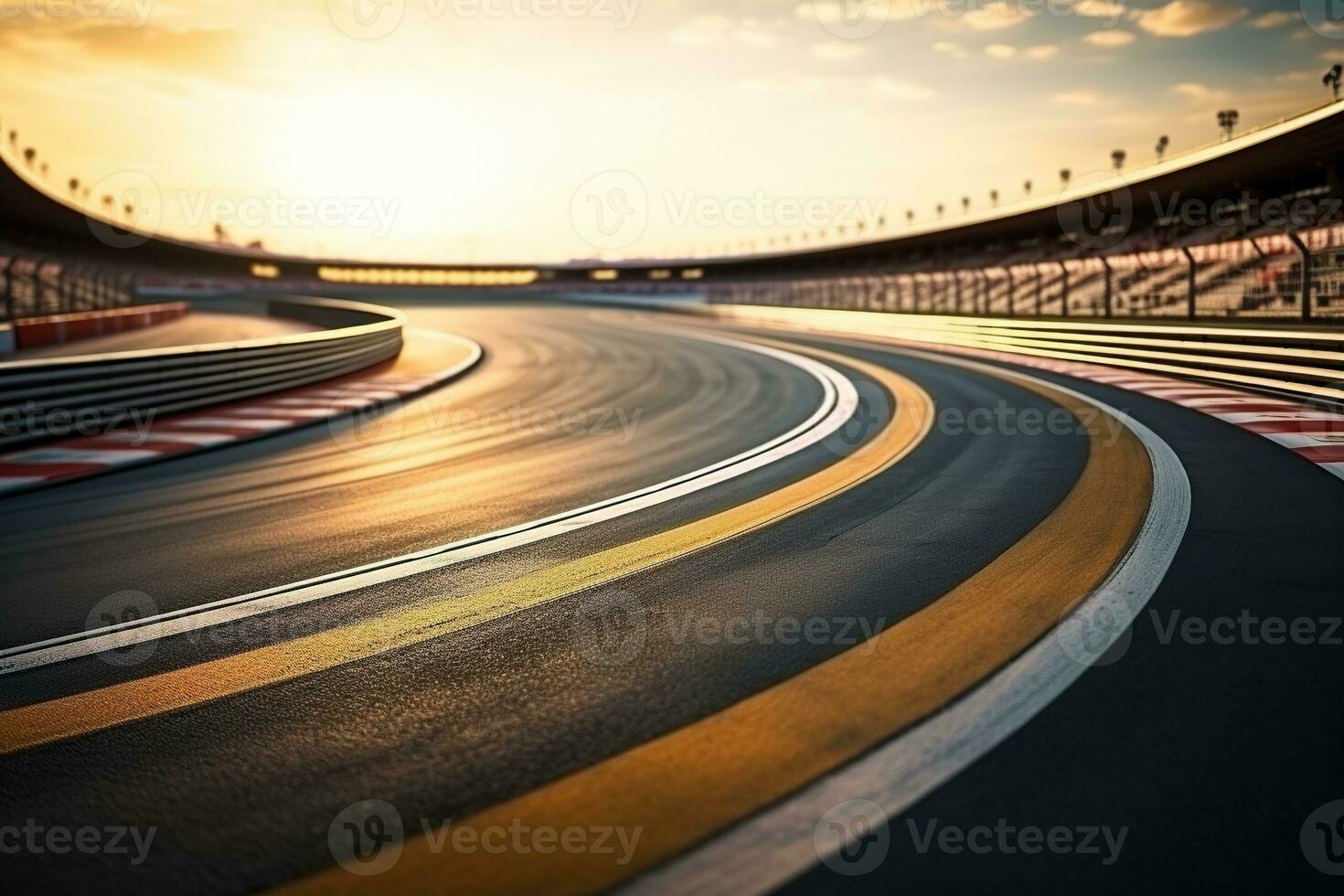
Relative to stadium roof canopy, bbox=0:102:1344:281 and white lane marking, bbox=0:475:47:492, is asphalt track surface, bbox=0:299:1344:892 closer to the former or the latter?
white lane marking, bbox=0:475:47:492

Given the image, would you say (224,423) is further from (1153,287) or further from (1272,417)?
(1153,287)

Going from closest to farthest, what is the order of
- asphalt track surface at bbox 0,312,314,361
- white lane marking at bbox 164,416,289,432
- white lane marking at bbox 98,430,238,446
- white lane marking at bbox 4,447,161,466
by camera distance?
white lane marking at bbox 4,447,161,466, white lane marking at bbox 98,430,238,446, white lane marking at bbox 164,416,289,432, asphalt track surface at bbox 0,312,314,361

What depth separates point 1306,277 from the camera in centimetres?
1317

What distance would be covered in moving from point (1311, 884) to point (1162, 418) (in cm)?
892

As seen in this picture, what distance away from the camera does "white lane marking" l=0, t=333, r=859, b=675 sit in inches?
157

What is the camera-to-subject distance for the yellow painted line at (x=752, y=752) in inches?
89.7

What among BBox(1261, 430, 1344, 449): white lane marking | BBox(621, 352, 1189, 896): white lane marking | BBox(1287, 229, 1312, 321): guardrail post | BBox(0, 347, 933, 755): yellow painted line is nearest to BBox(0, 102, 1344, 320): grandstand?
BBox(1287, 229, 1312, 321): guardrail post

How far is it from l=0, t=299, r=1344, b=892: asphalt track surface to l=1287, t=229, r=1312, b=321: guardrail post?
7.02 metres

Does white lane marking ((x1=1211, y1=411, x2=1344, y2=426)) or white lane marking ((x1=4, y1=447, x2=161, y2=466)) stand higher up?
white lane marking ((x1=4, y1=447, x2=161, y2=466))

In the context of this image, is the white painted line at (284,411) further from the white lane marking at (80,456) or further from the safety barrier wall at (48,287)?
the safety barrier wall at (48,287)

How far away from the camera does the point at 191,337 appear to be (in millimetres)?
27000

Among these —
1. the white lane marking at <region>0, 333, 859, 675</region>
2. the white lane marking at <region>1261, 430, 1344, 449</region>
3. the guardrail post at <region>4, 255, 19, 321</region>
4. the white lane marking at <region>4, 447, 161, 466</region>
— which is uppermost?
the guardrail post at <region>4, 255, 19, 321</region>

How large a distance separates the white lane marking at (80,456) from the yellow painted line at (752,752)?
8108mm

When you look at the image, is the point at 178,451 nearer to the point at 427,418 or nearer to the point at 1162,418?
the point at 427,418
